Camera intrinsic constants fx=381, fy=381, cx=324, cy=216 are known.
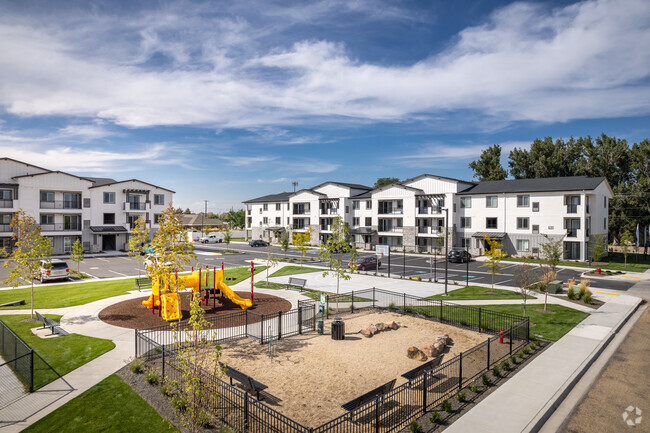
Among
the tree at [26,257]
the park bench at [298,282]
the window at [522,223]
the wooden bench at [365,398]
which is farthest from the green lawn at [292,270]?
the window at [522,223]

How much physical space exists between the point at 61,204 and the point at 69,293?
33.2 metres

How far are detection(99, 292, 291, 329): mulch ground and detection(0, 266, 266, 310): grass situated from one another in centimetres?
222

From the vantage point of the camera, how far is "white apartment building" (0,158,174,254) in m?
50.0

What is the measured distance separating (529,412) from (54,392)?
14419mm

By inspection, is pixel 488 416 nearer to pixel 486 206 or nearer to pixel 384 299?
pixel 384 299

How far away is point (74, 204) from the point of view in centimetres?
5516

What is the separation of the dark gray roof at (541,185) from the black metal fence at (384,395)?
3336 cm

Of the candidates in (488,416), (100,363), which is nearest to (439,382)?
(488,416)

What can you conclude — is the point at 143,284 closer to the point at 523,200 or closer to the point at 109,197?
the point at 109,197

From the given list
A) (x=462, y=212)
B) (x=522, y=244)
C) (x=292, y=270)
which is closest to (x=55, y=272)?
(x=292, y=270)

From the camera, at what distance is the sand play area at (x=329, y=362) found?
1173 centimetres

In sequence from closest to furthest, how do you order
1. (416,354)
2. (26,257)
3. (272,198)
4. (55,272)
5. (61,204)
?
(416,354), (26,257), (55,272), (61,204), (272,198)

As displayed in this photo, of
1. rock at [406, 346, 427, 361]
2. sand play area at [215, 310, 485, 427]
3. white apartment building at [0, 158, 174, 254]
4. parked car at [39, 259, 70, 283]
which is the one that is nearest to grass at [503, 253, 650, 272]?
sand play area at [215, 310, 485, 427]

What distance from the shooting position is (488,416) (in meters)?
10.8
